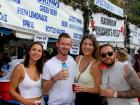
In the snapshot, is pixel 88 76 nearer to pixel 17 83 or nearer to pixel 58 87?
pixel 58 87

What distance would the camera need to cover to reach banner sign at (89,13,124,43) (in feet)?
37.0

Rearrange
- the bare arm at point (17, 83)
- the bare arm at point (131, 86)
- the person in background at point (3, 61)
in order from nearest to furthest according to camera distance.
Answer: the bare arm at point (131, 86), the bare arm at point (17, 83), the person in background at point (3, 61)

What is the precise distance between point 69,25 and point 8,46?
2114 mm

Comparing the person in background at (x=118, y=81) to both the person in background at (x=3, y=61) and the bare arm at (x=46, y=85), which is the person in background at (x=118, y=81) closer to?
the bare arm at (x=46, y=85)

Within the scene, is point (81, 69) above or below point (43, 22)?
below

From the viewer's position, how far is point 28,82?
4496mm

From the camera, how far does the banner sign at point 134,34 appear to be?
49.5 feet

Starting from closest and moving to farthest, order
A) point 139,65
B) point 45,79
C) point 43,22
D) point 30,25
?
point 45,79, point 30,25, point 43,22, point 139,65

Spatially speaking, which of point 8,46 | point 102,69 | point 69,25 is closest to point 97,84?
point 102,69

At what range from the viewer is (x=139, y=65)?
12898mm

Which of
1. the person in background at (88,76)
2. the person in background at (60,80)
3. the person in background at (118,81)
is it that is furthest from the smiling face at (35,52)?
the person in background at (118,81)

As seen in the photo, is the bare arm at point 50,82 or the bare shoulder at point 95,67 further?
the bare shoulder at point 95,67

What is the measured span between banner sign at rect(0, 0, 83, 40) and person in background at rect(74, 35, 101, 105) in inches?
104

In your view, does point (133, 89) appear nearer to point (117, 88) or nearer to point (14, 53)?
point (117, 88)
